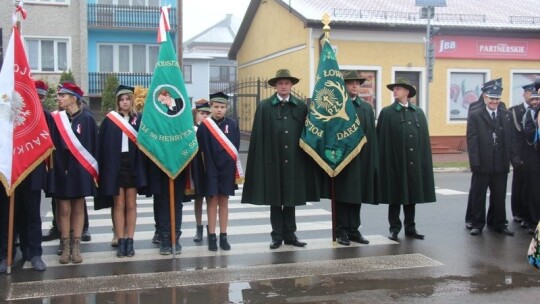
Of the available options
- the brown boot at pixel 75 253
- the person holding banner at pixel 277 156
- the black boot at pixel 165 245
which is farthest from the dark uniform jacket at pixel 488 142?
the brown boot at pixel 75 253

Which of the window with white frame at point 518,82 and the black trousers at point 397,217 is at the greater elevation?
the window with white frame at point 518,82

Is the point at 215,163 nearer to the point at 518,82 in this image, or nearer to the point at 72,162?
the point at 72,162

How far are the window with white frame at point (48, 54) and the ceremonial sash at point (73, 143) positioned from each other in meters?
21.8

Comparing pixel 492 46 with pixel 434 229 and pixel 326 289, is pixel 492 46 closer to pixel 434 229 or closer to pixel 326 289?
pixel 434 229

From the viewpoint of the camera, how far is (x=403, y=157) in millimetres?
8352

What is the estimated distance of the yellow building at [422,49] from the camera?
22.7 meters

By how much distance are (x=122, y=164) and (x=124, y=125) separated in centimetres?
45

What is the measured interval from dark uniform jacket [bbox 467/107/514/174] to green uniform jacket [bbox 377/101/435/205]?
2.69 ft

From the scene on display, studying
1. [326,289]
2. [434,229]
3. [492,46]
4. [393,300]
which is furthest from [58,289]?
[492,46]

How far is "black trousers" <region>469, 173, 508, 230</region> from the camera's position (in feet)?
29.2

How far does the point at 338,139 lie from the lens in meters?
7.80

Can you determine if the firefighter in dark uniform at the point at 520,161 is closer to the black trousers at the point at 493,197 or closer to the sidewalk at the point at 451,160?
the black trousers at the point at 493,197

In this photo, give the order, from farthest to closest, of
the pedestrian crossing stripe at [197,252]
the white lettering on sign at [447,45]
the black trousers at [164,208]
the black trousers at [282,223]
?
the white lettering on sign at [447,45]
the black trousers at [282,223]
the black trousers at [164,208]
the pedestrian crossing stripe at [197,252]

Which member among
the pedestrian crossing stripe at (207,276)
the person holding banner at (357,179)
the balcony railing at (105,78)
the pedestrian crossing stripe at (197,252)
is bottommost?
the pedestrian crossing stripe at (207,276)
